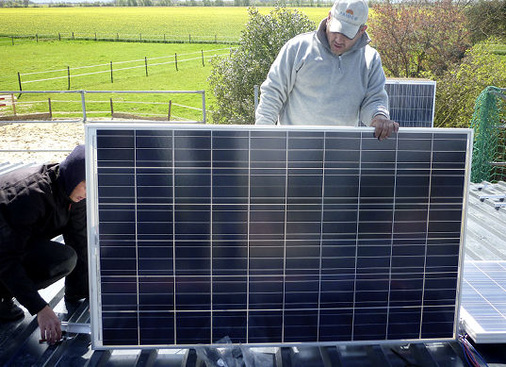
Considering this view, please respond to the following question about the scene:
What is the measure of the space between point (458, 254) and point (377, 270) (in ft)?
1.62

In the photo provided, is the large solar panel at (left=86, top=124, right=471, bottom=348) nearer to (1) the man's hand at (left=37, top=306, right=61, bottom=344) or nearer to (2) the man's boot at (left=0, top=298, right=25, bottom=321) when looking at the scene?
(1) the man's hand at (left=37, top=306, right=61, bottom=344)

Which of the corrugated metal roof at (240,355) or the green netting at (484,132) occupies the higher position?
the green netting at (484,132)

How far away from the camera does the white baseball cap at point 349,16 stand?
3.58 m

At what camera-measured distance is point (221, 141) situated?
2686 mm

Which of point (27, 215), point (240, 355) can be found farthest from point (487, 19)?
point (27, 215)

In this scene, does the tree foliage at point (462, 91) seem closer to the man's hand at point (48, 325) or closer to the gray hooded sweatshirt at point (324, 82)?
the gray hooded sweatshirt at point (324, 82)

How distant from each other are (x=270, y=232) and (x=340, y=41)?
1746 mm

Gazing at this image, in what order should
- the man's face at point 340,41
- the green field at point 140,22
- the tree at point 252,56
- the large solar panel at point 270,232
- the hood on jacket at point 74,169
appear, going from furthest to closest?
1. the green field at point 140,22
2. the tree at point 252,56
3. the man's face at point 340,41
4. the hood on jacket at point 74,169
5. the large solar panel at point 270,232

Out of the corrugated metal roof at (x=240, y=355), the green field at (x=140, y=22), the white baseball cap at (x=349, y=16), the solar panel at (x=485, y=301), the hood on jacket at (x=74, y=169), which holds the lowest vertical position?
the corrugated metal roof at (x=240, y=355)

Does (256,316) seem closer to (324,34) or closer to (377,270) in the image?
(377,270)

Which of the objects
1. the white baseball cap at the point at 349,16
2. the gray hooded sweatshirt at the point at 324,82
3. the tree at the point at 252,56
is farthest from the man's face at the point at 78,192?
the tree at the point at 252,56

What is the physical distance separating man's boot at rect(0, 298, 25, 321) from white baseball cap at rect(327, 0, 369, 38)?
3.03 metres

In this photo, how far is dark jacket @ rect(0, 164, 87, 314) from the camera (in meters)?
2.99

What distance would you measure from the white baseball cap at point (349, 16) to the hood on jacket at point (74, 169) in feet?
6.64
